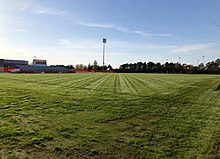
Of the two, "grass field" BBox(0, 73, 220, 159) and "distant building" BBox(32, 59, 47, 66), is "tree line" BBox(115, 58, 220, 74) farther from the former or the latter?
"grass field" BBox(0, 73, 220, 159)

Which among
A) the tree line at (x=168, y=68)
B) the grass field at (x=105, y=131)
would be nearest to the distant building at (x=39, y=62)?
the tree line at (x=168, y=68)

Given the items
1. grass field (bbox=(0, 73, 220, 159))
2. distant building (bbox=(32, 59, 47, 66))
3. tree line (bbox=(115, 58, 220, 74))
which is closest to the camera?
grass field (bbox=(0, 73, 220, 159))

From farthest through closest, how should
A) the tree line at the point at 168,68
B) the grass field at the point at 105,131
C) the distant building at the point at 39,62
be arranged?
the distant building at the point at 39,62
the tree line at the point at 168,68
the grass field at the point at 105,131

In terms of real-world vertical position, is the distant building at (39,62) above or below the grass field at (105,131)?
above

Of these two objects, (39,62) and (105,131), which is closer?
(105,131)

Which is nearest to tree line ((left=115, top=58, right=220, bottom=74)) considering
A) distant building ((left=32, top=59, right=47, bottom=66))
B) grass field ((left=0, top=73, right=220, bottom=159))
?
distant building ((left=32, top=59, right=47, bottom=66))

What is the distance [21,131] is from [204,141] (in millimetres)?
4504

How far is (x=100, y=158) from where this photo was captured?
4.48m

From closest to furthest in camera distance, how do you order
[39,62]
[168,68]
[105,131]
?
[105,131] < [39,62] < [168,68]

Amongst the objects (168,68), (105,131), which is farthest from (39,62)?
(105,131)

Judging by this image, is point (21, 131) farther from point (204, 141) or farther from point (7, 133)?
point (204, 141)

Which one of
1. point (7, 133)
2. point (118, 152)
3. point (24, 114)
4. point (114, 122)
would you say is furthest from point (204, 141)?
point (24, 114)

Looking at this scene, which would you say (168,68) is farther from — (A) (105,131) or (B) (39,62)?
(A) (105,131)

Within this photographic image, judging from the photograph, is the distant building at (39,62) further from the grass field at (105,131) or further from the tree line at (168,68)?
the grass field at (105,131)
